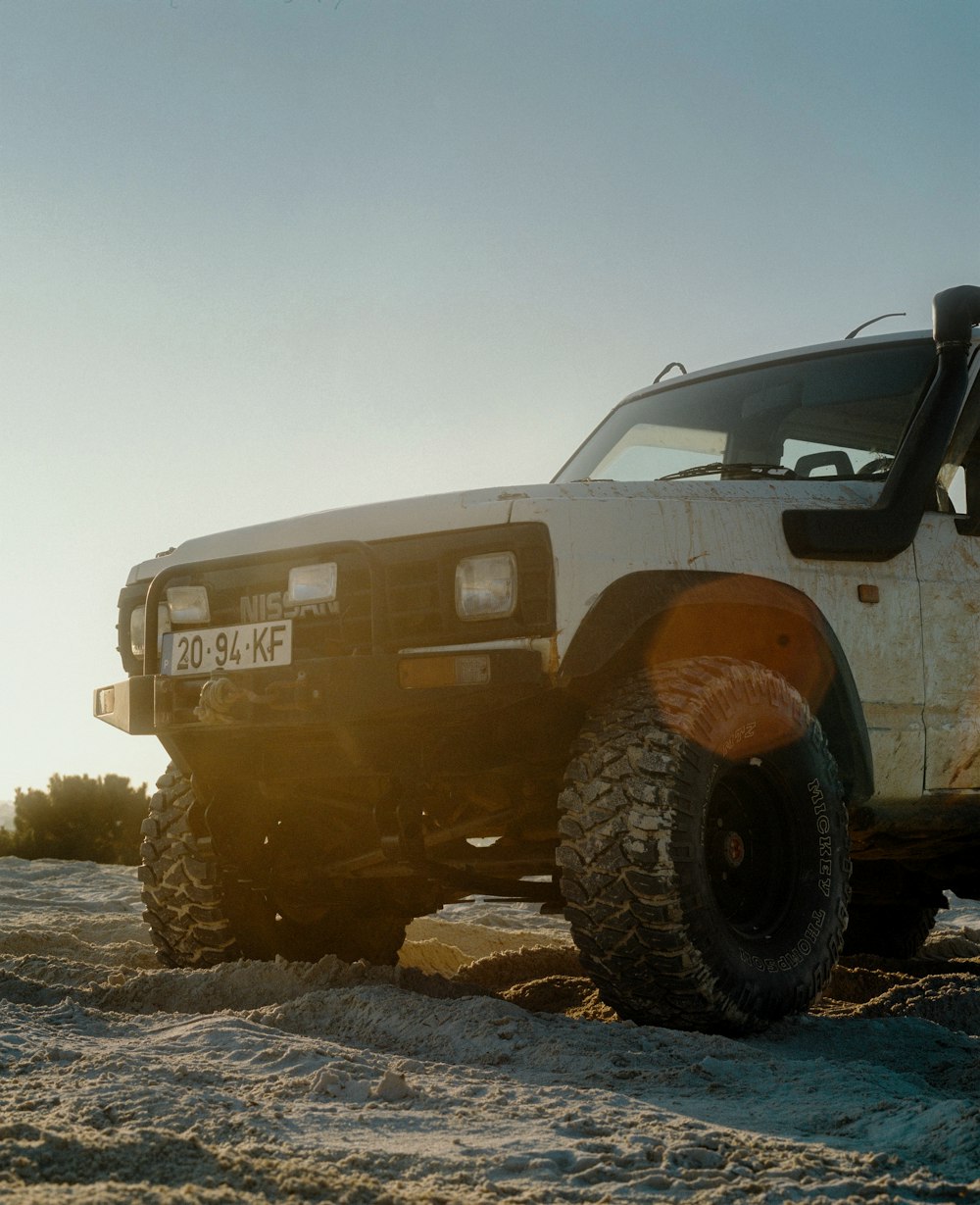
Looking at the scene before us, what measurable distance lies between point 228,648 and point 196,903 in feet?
3.45

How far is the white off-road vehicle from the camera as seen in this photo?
140 inches

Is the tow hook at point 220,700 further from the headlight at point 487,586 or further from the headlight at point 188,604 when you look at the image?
the headlight at point 487,586

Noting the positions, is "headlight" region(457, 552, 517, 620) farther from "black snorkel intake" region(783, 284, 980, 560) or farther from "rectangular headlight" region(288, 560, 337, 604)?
"black snorkel intake" region(783, 284, 980, 560)

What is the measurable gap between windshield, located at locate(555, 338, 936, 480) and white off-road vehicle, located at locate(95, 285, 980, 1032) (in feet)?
0.07

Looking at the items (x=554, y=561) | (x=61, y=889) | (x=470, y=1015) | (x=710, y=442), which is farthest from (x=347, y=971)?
(x=61, y=889)

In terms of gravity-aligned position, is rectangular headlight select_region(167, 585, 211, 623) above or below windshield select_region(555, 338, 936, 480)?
below

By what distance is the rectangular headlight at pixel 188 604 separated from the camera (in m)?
4.23

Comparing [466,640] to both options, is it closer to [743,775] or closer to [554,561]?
[554,561]

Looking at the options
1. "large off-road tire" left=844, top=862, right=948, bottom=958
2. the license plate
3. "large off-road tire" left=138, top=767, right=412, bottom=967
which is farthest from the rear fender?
"large off-road tire" left=844, top=862, right=948, bottom=958

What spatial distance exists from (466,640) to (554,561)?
329mm

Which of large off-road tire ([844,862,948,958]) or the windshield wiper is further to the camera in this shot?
large off-road tire ([844,862,948,958])

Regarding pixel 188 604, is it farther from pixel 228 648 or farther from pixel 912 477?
pixel 912 477

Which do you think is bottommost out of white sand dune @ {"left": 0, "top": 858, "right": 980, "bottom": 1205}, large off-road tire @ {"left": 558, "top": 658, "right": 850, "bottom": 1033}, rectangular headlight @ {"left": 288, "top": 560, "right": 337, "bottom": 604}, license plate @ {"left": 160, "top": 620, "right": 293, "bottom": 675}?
white sand dune @ {"left": 0, "top": 858, "right": 980, "bottom": 1205}

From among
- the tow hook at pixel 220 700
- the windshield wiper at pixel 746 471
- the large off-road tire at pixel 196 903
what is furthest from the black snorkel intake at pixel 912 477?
the large off-road tire at pixel 196 903
